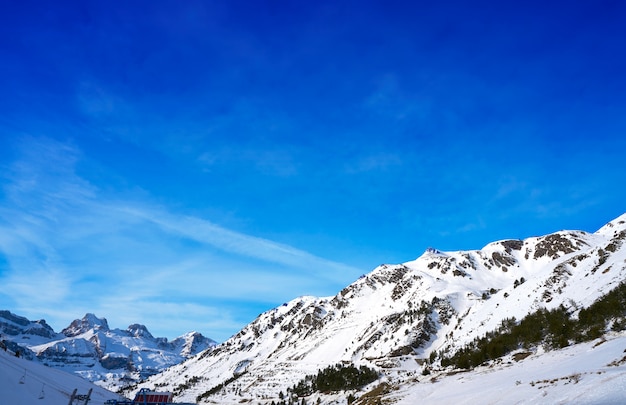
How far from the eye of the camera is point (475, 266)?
187500 millimetres

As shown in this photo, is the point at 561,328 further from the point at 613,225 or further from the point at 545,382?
the point at 613,225

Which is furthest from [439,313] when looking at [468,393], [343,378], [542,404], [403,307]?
[542,404]

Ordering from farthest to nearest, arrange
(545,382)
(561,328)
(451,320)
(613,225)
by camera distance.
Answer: (613,225) → (451,320) → (561,328) → (545,382)

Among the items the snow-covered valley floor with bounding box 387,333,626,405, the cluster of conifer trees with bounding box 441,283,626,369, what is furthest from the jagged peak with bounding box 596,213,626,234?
the snow-covered valley floor with bounding box 387,333,626,405

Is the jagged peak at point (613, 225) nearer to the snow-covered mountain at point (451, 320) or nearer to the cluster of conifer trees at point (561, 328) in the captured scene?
the snow-covered mountain at point (451, 320)

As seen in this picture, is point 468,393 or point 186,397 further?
point 186,397

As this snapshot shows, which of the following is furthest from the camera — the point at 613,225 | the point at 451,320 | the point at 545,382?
the point at 613,225

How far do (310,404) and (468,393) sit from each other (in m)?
52.7

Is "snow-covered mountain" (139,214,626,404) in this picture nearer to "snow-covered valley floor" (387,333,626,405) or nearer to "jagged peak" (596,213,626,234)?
"snow-covered valley floor" (387,333,626,405)

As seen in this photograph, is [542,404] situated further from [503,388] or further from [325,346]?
[325,346]

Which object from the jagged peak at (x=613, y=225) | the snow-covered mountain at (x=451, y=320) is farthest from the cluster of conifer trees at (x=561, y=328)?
the jagged peak at (x=613, y=225)

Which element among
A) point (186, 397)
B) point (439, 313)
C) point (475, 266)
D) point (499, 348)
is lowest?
point (186, 397)

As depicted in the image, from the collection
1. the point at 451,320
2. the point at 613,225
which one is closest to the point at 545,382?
the point at 451,320

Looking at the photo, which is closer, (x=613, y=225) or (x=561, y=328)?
(x=561, y=328)
